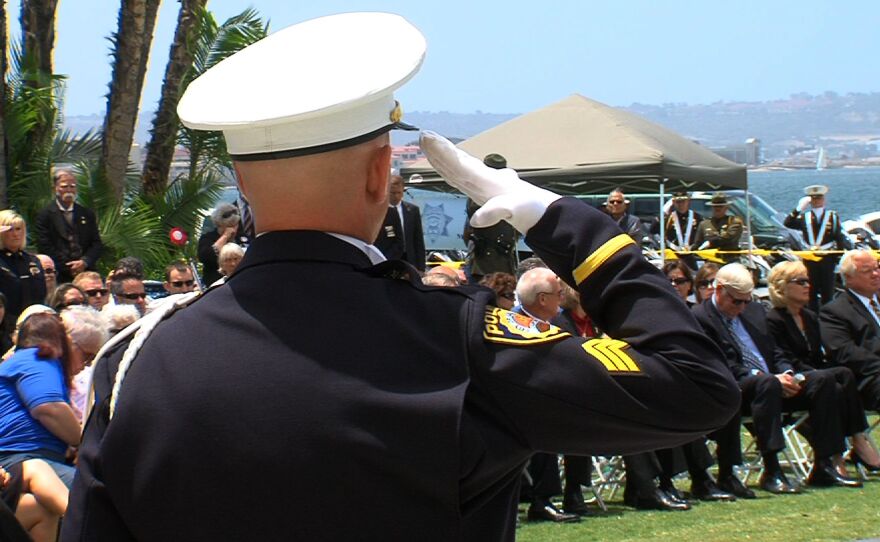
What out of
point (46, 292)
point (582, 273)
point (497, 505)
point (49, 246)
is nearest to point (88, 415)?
point (497, 505)

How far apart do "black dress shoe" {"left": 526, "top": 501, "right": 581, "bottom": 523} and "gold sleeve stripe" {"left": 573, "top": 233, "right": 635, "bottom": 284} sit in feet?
20.7

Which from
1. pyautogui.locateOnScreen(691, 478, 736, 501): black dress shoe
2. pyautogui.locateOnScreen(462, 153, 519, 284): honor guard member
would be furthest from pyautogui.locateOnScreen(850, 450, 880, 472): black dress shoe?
pyautogui.locateOnScreen(462, 153, 519, 284): honor guard member

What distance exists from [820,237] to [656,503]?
11068 mm

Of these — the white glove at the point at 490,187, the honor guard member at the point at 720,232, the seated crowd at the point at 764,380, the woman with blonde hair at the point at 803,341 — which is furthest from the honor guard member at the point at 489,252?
the white glove at the point at 490,187

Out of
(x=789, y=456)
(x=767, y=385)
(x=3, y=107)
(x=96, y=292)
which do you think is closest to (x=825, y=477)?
(x=789, y=456)

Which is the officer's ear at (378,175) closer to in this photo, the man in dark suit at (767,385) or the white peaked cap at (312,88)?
the white peaked cap at (312,88)

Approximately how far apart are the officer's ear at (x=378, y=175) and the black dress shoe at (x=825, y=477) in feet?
26.7

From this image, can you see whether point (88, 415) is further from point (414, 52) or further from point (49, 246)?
point (49, 246)

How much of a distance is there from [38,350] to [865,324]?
6.54 m

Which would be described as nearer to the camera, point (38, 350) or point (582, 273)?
point (582, 273)

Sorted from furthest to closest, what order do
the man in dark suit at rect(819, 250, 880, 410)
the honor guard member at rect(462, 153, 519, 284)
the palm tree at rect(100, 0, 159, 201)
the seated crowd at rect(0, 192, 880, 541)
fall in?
the palm tree at rect(100, 0, 159, 201) < the honor guard member at rect(462, 153, 519, 284) < the man in dark suit at rect(819, 250, 880, 410) < the seated crowd at rect(0, 192, 880, 541)

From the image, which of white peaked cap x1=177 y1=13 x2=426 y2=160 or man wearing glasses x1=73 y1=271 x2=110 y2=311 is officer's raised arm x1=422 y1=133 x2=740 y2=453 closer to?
white peaked cap x1=177 y1=13 x2=426 y2=160

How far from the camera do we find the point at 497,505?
1.90 meters

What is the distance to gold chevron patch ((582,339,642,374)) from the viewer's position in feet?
6.05
